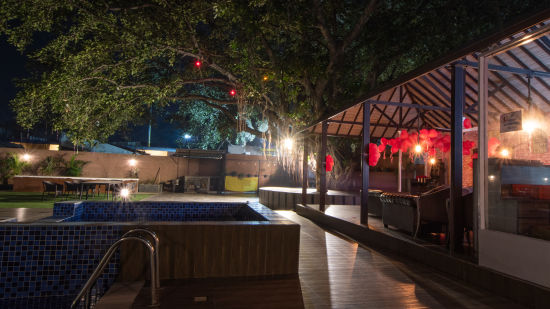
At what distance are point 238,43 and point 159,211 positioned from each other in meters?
6.15

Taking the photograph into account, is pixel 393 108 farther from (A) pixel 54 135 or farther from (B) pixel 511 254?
(A) pixel 54 135

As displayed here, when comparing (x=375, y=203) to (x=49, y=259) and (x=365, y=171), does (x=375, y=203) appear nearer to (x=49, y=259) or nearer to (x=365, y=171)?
(x=365, y=171)

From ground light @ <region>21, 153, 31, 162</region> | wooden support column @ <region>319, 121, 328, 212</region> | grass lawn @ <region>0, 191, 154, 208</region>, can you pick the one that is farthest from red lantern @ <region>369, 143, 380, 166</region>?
ground light @ <region>21, 153, 31, 162</region>

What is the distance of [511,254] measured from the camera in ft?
10.2

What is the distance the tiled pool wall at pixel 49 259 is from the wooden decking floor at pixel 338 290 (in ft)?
2.32

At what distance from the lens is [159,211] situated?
22.0 feet

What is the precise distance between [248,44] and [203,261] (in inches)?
318

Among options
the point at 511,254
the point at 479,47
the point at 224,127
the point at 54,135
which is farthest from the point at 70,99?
the point at 54,135

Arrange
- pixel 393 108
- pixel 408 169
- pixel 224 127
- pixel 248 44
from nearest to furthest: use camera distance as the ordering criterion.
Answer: pixel 393 108 → pixel 248 44 → pixel 408 169 → pixel 224 127

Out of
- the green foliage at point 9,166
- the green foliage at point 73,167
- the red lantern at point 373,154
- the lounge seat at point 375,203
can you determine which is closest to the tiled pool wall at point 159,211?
the red lantern at point 373,154

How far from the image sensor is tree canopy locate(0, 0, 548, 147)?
913cm

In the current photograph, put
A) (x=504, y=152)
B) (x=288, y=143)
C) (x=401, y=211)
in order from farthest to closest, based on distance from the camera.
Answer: (x=288, y=143)
(x=401, y=211)
(x=504, y=152)

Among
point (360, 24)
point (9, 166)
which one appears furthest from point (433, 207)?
point (9, 166)

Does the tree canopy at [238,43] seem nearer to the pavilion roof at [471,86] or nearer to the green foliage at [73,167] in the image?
the pavilion roof at [471,86]
